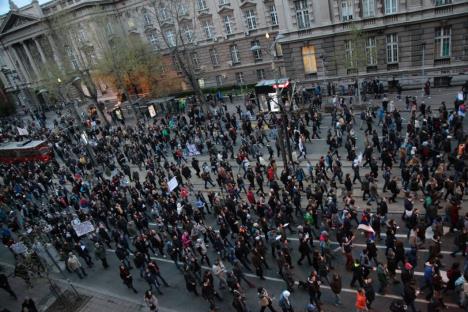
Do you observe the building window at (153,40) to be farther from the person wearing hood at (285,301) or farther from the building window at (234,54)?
the person wearing hood at (285,301)

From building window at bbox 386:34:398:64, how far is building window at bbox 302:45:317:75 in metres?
6.64

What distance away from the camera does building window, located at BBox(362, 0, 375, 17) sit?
31677 millimetres

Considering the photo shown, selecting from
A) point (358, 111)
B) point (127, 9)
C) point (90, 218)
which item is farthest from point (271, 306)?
point (127, 9)

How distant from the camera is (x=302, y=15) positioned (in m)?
35.0

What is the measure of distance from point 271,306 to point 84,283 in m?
9.89

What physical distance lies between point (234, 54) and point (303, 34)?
507 inches

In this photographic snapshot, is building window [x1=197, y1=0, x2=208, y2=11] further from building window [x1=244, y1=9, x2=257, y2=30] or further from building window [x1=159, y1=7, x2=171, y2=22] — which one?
building window [x1=244, y1=9, x2=257, y2=30]

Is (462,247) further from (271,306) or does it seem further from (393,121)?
(393,121)

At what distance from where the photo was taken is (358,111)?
2959 cm

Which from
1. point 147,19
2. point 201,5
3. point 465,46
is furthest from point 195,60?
point 465,46

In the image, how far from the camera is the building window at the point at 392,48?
32119 mm

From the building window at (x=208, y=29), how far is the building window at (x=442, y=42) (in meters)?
25.4

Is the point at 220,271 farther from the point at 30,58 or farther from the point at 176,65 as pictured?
Result: the point at 30,58

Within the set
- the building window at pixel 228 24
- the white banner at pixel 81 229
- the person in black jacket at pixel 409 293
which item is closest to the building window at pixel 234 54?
the building window at pixel 228 24
